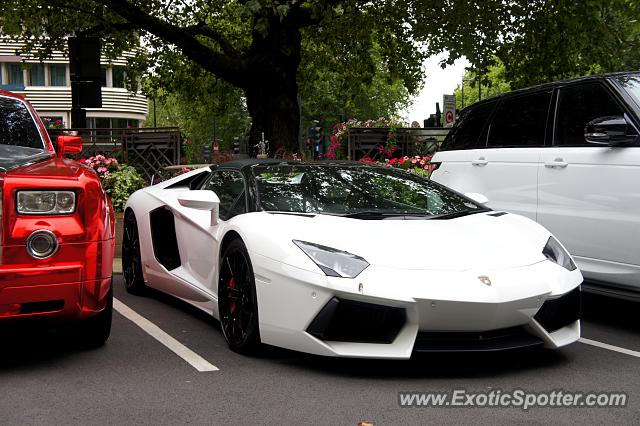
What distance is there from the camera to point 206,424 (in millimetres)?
3605

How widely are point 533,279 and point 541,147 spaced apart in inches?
88.9

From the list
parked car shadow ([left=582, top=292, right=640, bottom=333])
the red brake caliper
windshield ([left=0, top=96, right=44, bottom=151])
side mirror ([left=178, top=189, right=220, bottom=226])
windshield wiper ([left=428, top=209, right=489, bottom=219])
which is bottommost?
parked car shadow ([left=582, top=292, right=640, bottom=333])

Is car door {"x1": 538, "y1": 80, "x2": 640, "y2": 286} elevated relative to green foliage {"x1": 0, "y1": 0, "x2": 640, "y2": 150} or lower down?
lower down

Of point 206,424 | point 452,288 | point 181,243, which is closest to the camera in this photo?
point 206,424

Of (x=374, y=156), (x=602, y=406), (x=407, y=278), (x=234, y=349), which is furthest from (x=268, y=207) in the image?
(x=374, y=156)

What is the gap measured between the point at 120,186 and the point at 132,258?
13.1 ft

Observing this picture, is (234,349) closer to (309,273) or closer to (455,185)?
(309,273)

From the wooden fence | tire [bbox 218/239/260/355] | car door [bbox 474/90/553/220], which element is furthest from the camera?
the wooden fence

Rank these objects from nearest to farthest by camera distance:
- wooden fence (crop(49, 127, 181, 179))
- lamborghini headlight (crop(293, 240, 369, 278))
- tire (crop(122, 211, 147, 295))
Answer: lamborghini headlight (crop(293, 240, 369, 278))
tire (crop(122, 211, 147, 295))
wooden fence (crop(49, 127, 181, 179))

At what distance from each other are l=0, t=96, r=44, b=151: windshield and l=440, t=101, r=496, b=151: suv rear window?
Result: 3.70 m

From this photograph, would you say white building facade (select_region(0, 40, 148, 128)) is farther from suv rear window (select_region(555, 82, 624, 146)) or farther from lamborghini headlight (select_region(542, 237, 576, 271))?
lamborghini headlight (select_region(542, 237, 576, 271))

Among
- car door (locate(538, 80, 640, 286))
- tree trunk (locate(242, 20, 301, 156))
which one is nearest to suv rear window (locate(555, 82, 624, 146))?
car door (locate(538, 80, 640, 286))

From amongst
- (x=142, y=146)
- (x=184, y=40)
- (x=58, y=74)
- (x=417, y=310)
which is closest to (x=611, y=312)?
(x=417, y=310)

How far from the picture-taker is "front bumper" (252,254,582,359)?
4.14 m
